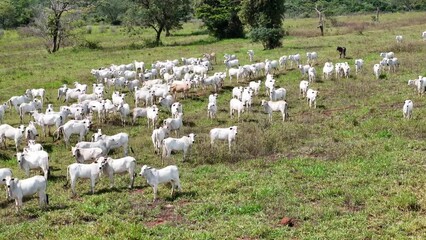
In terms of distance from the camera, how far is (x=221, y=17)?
56438 mm

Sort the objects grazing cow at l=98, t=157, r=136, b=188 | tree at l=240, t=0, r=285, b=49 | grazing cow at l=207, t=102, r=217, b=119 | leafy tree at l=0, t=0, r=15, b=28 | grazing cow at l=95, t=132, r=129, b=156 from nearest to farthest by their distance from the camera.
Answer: grazing cow at l=98, t=157, r=136, b=188, grazing cow at l=95, t=132, r=129, b=156, grazing cow at l=207, t=102, r=217, b=119, tree at l=240, t=0, r=285, b=49, leafy tree at l=0, t=0, r=15, b=28

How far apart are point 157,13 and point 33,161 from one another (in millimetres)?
42269

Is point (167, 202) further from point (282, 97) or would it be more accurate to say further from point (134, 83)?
point (134, 83)

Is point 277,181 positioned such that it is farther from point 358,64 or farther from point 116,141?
point 358,64

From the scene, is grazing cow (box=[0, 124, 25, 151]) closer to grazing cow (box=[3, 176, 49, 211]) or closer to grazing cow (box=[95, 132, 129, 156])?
grazing cow (box=[95, 132, 129, 156])

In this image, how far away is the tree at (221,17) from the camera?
2232 inches

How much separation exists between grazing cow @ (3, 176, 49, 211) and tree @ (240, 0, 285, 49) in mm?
32697

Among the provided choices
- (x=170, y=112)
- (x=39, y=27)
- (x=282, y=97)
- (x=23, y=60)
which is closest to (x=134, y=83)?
(x=170, y=112)

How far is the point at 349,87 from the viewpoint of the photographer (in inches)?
1026

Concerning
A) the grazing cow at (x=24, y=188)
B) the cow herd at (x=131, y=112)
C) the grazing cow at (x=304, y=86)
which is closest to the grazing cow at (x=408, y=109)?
the cow herd at (x=131, y=112)

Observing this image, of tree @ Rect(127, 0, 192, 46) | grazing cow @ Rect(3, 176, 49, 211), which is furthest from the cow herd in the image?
tree @ Rect(127, 0, 192, 46)

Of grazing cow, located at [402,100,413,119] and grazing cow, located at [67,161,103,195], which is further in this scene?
grazing cow, located at [402,100,413,119]

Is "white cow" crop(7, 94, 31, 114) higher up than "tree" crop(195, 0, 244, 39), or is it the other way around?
"tree" crop(195, 0, 244, 39)

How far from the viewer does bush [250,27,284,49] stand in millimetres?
42691
